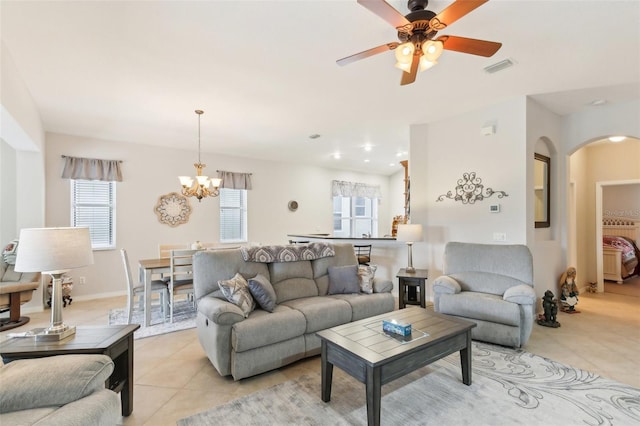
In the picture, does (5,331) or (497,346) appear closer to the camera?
(497,346)

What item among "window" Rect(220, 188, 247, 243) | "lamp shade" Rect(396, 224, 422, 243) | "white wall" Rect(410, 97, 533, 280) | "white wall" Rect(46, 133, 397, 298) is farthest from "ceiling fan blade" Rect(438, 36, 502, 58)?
"window" Rect(220, 188, 247, 243)

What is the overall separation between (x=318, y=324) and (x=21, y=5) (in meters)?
3.44

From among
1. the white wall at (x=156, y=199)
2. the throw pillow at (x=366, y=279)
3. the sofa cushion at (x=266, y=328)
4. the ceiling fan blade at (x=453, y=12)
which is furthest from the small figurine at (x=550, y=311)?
the white wall at (x=156, y=199)

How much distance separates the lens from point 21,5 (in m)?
2.19

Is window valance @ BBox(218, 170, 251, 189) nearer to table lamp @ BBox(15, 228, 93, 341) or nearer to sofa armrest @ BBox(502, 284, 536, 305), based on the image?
table lamp @ BBox(15, 228, 93, 341)

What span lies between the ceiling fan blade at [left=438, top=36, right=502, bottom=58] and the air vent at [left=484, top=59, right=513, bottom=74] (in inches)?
43.7

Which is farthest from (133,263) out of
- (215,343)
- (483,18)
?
(483,18)

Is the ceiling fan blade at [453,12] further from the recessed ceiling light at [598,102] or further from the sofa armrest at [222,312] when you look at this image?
the recessed ceiling light at [598,102]

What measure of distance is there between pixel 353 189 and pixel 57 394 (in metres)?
7.78

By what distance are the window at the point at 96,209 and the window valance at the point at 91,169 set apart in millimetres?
156

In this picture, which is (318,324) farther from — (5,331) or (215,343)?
(5,331)

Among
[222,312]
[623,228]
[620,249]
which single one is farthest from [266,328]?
[623,228]

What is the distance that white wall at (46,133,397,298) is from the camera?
5.10 metres

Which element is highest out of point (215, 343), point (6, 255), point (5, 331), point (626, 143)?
point (626, 143)
